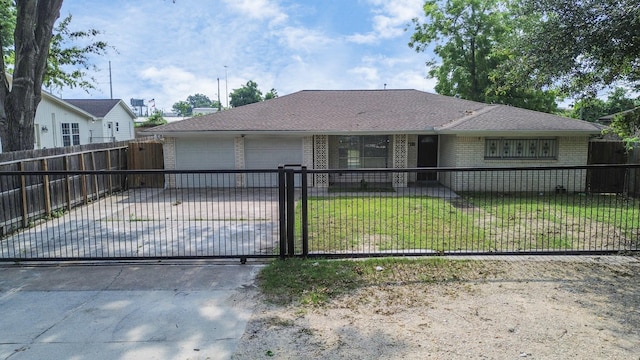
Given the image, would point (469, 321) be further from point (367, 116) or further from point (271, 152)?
point (367, 116)

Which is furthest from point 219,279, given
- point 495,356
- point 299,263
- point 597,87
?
point 597,87

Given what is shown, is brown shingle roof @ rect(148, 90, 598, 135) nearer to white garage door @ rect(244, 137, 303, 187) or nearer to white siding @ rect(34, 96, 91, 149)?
white garage door @ rect(244, 137, 303, 187)

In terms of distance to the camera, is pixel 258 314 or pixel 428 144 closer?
pixel 258 314

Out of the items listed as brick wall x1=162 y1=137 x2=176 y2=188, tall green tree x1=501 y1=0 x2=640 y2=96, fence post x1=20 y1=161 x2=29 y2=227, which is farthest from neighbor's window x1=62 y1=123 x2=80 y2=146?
tall green tree x1=501 y1=0 x2=640 y2=96

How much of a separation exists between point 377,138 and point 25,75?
12.0 meters

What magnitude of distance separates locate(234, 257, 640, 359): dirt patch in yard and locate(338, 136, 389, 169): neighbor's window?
12.3 m

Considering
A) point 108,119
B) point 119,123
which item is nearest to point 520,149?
point 108,119

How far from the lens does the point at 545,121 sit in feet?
49.5

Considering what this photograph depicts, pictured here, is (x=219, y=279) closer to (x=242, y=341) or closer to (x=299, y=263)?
(x=299, y=263)

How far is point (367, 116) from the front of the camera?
17578 mm

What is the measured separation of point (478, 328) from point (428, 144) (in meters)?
14.4

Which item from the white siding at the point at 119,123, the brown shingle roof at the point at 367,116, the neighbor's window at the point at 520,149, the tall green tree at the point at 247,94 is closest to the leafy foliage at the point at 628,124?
the brown shingle roof at the point at 367,116

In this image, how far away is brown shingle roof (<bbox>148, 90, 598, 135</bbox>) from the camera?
1529 centimetres

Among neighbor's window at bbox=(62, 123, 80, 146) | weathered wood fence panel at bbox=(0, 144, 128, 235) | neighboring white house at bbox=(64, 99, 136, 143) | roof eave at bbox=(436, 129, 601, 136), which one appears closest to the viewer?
weathered wood fence panel at bbox=(0, 144, 128, 235)
